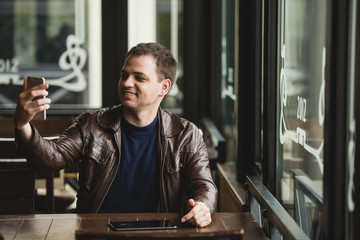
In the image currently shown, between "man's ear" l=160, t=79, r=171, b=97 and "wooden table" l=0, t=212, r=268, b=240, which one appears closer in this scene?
"wooden table" l=0, t=212, r=268, b=240

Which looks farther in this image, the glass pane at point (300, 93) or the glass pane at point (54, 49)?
the glass pane at point (54, 49)

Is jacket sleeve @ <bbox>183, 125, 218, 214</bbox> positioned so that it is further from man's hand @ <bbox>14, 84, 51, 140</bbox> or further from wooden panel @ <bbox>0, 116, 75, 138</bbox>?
wooden panel @ <bbox>0, 116, 75, 138</bbox>

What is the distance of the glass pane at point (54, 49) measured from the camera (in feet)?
18.7

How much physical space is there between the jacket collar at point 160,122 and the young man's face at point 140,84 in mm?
93

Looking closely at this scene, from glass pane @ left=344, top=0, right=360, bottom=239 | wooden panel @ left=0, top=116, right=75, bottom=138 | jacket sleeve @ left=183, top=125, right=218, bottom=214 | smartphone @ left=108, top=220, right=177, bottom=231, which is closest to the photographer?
glass pane @ left=344, top=0, right=360, bottom=239

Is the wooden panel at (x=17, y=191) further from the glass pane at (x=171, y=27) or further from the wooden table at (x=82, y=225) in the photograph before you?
the glass pane at (x=171, y=27)

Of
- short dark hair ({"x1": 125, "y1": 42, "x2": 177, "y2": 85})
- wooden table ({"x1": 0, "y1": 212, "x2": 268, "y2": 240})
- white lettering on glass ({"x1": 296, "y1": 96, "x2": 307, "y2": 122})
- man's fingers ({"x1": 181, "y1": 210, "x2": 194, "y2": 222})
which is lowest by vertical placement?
wooden table ({"x1": 0, "y1": 212, "x2": 268, "y2": 240})

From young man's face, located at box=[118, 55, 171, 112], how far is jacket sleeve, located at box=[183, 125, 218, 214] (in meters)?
0.26

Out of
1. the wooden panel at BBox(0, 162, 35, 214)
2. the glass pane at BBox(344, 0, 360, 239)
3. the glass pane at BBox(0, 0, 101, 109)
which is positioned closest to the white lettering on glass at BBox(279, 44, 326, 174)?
the glass pane at BBox(344, 0, 360, 239)

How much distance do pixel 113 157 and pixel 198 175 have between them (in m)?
0.36

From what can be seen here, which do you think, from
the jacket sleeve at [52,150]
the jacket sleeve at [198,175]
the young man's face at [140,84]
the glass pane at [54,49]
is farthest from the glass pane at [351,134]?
the glass pane at [54,49]

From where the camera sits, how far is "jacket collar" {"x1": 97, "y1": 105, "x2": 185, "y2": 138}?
250 centimetres

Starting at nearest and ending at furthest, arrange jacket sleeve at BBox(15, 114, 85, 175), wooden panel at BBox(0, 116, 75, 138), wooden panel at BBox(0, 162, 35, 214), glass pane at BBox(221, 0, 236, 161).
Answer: jacket sleeve at BBox(15, 114, 85, 175) < wooden panel at BBox(0, 162, 35, 214) < wooden panel at BBox(0, 116, 75, 138) < glass pane at BBox(221, 0, 236, 161)

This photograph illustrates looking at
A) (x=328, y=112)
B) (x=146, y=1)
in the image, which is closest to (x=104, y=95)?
(x=146, y=1)
